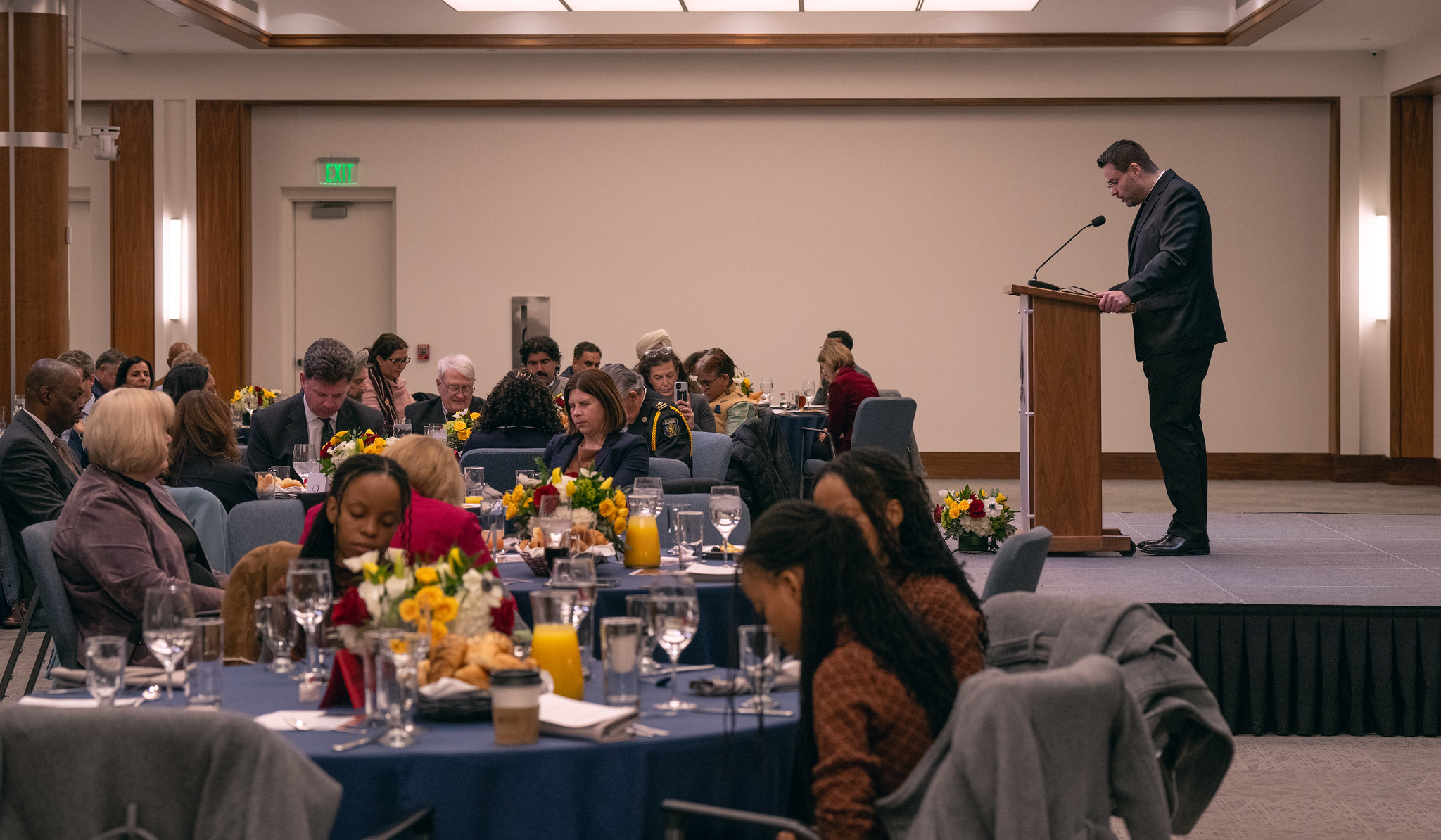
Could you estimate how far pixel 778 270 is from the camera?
40.7 ft

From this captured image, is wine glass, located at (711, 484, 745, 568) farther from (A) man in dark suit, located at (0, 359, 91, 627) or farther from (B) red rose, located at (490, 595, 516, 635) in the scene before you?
(A) man in dark suit, located at (0, 359, 91, 627)

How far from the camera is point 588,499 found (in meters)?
3.88

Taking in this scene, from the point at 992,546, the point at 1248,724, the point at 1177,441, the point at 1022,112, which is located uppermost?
the point at 1022,112

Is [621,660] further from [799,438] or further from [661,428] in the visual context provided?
[799,438]

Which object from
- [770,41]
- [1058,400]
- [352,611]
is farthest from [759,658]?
[770,41]

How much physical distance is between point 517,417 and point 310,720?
3.98 meters

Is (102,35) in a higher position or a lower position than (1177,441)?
higher

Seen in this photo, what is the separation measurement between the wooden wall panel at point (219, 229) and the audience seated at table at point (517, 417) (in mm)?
6721

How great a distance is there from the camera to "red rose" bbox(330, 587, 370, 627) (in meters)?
2.44

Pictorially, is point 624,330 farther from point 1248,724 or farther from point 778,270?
point 1248,724

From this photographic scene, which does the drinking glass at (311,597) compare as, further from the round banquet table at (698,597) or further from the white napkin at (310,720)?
the round banquet table at (698,597)

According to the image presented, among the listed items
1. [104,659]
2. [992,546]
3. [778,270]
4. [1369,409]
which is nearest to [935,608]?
[104,659]

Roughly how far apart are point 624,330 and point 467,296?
1.51 m

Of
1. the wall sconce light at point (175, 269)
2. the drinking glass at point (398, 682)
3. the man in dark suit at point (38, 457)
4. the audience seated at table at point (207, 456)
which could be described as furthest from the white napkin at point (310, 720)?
the wall sconce light at point (175, 269)
